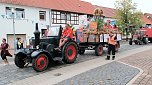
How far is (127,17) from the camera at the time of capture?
42.9m

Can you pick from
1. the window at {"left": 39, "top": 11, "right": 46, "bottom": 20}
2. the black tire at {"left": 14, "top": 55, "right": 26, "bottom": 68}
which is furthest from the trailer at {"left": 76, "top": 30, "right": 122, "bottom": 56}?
the window at {"left": 39, "top": 11, "right": 46, "bottom": 20}

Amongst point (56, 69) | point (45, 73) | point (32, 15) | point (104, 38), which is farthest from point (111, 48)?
point (32, 15)

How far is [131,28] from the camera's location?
141ft

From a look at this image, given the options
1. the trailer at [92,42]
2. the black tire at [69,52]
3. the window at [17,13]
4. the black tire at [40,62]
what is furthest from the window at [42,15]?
the black tire at [40,62]

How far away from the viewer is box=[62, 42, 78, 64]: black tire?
12.8m

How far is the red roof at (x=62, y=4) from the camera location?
32213mm

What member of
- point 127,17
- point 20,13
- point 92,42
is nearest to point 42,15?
point 20,13

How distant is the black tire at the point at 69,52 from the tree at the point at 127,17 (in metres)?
30.5

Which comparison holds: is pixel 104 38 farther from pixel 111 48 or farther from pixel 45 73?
pixel 45 73

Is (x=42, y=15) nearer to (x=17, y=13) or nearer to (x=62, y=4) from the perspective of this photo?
(x=17, y=13)

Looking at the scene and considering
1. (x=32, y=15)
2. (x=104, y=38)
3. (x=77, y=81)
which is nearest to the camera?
(x=77, y=81)

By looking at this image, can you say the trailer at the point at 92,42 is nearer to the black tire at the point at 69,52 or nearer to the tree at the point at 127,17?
the black tire at the point at 69,52

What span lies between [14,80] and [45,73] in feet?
5.36

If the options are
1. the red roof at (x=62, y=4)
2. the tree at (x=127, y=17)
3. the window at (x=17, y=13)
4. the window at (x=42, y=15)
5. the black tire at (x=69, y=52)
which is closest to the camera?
the black tire at (x=69, y=52)
